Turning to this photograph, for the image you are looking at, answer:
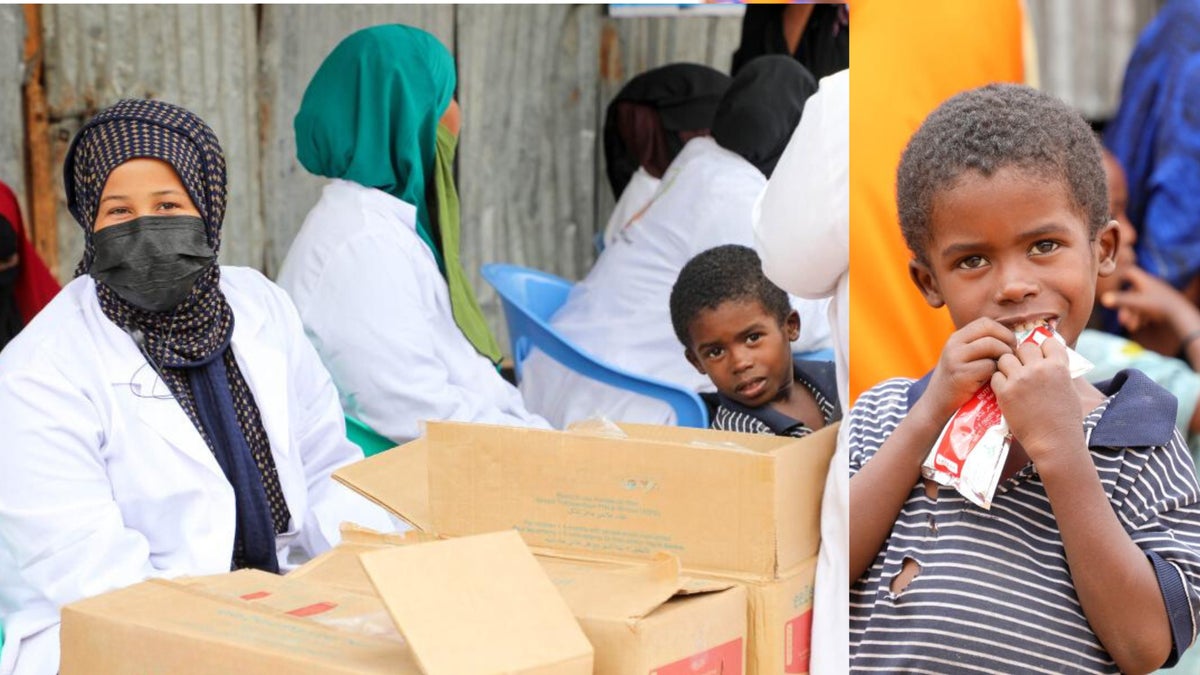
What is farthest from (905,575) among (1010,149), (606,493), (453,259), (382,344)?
(453,259)

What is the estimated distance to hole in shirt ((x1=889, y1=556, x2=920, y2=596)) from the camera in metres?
1.91

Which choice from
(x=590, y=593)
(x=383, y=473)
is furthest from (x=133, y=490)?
(x=590, y=593)

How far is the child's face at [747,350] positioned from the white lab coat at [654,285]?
50 cm

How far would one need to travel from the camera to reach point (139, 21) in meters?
4.10

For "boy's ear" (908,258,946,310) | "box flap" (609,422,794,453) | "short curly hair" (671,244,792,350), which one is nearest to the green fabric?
"short curly hair" (671,244,792,350)

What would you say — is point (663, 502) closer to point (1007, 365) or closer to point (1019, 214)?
point (1007, 365)

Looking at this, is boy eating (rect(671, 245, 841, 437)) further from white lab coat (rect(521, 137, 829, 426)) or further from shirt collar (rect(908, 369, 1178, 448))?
shirt collar (rect(908, 369, 1178, 448))

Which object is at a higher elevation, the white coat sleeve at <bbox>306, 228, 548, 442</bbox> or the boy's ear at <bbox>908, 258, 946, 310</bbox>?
the boy's ear at <bbox>908, 258, 946, 310</bbox>

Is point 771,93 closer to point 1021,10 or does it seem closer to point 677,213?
point 677,213

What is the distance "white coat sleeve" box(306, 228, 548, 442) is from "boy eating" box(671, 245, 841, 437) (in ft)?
2.12

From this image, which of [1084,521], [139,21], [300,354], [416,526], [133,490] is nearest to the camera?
[1084,521]

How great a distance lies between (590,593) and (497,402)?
1897 mm

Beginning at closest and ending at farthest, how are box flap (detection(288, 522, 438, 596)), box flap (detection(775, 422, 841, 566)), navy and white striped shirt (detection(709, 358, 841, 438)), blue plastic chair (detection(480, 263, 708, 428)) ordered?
box flap (detection(775, 422, 841, 566)) < box flap (detection(288, 522, 438, 596)) < navy and white striped shirt (detection(709, 358, 841, 438)) < blue plastic chair (detection(480, 263, 708, 428))

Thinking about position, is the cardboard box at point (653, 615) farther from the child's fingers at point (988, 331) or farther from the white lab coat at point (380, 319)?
the white lab coat at point (380, 319)
